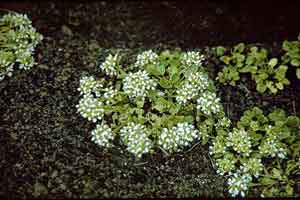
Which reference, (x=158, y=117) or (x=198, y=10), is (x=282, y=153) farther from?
(x=198, y=10)

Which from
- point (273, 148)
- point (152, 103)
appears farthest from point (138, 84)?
point (273, 148)

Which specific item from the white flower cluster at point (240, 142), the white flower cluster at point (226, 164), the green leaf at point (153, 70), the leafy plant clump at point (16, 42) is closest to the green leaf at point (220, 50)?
the green leaf at point (153, 70)

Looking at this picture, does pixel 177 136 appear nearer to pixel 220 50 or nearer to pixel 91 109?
pixel 91 109

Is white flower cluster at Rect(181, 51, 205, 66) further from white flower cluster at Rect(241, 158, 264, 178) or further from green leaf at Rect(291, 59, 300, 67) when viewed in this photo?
white flower cluster at Rect(241, 158, 264, 178)

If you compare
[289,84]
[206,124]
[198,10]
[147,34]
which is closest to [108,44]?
[147,34]

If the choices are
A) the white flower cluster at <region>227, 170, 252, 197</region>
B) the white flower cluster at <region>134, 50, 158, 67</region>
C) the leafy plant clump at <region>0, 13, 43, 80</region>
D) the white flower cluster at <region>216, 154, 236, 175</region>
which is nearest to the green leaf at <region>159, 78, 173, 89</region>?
the white flower cluster at <region>134, 50, 158, 67</region>
